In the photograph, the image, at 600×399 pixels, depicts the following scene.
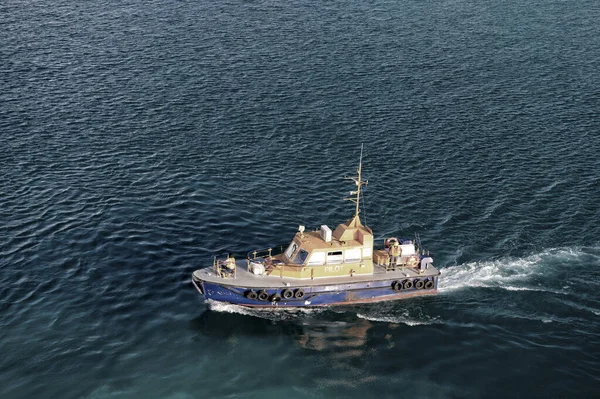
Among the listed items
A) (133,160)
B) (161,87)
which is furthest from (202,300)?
(161,87)

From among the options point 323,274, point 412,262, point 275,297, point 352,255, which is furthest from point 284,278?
point 412,262

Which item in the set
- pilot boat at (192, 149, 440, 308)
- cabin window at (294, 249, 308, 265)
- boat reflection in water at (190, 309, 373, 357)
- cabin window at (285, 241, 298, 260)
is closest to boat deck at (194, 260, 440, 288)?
pilot boat at (192, 149, 440, 308)

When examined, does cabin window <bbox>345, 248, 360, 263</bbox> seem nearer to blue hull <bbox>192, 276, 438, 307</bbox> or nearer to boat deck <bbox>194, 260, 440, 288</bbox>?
boat deck <bbox>194, 260, 440, 288</bbox>

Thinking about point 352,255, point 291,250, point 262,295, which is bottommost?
point 262,295

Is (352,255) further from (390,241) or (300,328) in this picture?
(300,328)

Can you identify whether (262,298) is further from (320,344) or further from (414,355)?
(414,355)

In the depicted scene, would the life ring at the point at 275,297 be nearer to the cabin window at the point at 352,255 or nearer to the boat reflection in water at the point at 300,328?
the boat reflection in water at the point at 300,328

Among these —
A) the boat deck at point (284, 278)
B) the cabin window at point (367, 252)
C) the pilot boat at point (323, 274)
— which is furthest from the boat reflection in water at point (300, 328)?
the cabin window at point (367, 252)
